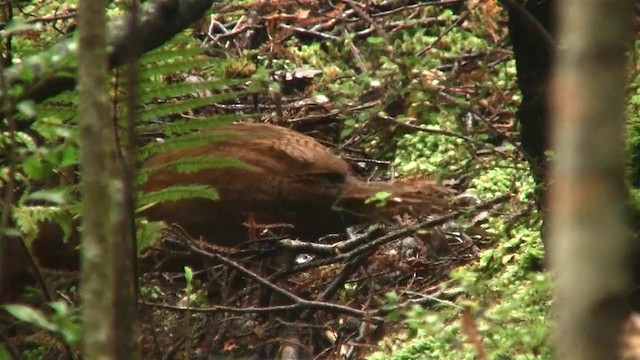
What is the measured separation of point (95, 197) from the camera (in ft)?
6.03

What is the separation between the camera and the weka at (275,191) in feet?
14.2

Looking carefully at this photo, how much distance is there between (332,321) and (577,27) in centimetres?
389

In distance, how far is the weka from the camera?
4332mm

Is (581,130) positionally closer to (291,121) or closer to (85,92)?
(85,92)

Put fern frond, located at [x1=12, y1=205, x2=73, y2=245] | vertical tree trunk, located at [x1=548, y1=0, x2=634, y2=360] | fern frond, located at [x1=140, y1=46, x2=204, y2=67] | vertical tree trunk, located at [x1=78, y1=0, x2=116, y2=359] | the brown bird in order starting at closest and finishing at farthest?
vertical tree trunk, located at [x1=548, y1=0, x2=634, y2=360]
vertical tree trunk, located at [x1=78, y1=0, x2=116, y2=359]
fern frond, located at [x1=12, y1=205, x2=73, y2=245]
fern frond, located at [x1=140, y1=46, x2=204, y2=67]
the brown bird

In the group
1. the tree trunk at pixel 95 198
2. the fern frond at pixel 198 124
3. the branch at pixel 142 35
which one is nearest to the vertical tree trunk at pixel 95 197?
the tree trunk at pixel 95 198

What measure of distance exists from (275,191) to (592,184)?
3370 mm

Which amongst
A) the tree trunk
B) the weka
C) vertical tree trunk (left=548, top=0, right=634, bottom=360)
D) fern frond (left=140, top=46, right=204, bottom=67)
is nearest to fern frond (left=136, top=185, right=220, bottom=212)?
fern frond (left=140, top=46, right=204, bottom=67)

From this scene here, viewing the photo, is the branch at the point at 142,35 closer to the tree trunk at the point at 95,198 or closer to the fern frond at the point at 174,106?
the fern frond at the point at 174,106

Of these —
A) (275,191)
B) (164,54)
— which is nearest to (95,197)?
(164,54)

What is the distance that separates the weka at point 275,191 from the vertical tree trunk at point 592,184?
→ 10.6 feet

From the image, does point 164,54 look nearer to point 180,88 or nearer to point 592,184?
point 180,88

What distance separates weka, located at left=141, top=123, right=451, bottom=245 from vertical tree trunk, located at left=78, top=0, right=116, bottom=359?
91.1 inches

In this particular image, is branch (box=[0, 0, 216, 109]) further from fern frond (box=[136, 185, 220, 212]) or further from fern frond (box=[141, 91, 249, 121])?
fern frond (box=[136, 185, 220, 212])
